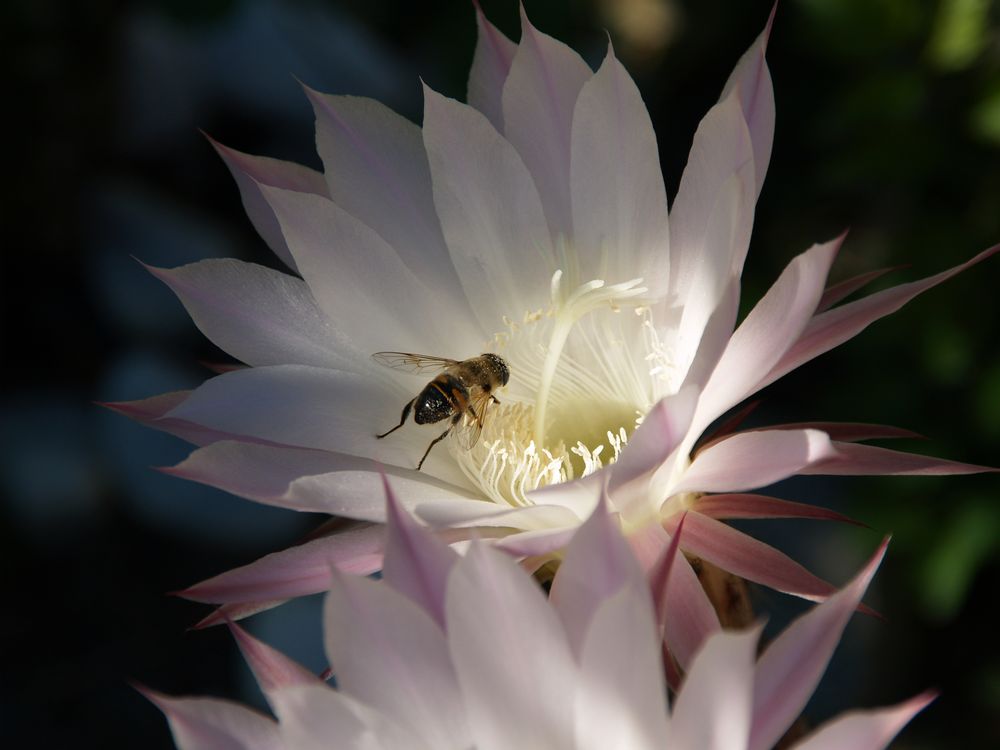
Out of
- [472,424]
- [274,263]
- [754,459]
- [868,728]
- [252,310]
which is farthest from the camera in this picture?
[274,263]

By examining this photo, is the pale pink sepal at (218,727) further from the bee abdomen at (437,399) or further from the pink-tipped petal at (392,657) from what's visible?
the bee abdomen at (437,399)

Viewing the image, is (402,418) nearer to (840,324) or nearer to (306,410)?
(306,410)

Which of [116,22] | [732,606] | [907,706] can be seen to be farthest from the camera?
[116,22]

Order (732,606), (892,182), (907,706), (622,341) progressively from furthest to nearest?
(892,182) → (622,341) → (732,606) → (907,706)

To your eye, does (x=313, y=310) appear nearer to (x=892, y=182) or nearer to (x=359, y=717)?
(x=359, y=717)

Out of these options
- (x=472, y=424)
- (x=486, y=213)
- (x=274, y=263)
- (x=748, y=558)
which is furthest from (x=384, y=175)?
(x=274, y=263)

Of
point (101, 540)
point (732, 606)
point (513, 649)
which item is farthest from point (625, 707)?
point (101, 540)

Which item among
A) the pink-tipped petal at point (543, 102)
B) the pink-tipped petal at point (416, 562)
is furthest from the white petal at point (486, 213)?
the pink-tipped petal at point (416, 562)
